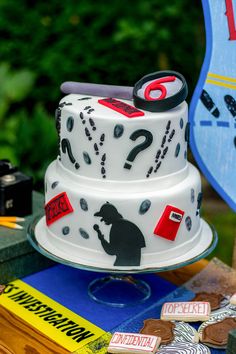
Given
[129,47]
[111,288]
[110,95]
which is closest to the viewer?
[110,95]

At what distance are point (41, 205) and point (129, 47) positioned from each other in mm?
1631

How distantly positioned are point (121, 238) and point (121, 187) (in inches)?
3.7

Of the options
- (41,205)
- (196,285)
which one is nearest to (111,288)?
(196,285)

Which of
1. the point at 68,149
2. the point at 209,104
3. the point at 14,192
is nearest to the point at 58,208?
the point at 68,149

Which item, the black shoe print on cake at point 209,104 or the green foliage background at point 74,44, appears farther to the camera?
the green foliage background at point 74,44

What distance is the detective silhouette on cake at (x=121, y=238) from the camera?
1.28 metres

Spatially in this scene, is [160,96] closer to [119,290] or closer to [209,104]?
[209,104]

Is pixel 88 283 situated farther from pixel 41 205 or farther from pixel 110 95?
pixel 110 95

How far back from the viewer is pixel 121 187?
129 centimetres

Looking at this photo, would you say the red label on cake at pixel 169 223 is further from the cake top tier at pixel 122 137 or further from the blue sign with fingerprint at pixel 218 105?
the blue sign with fingerprint at pixel 218 105

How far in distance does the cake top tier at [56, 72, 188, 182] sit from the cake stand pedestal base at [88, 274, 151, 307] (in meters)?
0.29

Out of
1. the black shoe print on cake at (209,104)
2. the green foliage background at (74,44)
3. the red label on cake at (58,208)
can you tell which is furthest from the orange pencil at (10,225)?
the green foliage background at (74,44)

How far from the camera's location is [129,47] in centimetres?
313

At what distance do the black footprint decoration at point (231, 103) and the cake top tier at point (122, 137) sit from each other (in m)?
0.11
